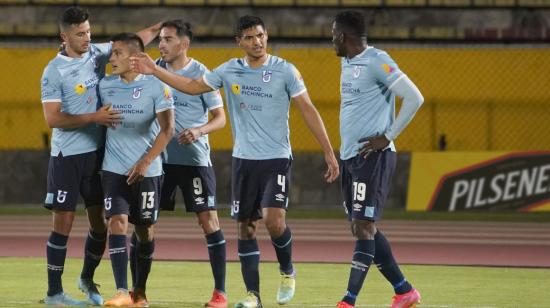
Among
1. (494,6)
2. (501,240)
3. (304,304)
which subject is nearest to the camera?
(304,304)

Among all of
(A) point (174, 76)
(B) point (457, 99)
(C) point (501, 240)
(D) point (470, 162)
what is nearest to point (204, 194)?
(A) point (174, 76)

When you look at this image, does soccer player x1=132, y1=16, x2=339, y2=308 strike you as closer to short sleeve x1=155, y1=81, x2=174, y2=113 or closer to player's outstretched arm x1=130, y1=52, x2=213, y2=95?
player's outstretched arm x1=130, y1=52, x2=213, y2=95

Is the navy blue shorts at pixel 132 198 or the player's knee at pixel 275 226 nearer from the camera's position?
the navy blue shorts at pixel 132 198

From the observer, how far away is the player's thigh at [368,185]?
10203 millimetres

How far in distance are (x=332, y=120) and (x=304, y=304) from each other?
42.2 ft

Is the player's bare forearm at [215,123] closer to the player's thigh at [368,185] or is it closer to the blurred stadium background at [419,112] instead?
the player's thigh at [368,185]

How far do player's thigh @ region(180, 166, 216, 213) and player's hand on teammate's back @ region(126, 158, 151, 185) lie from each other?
0.67m

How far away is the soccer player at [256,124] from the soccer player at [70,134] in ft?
2.86

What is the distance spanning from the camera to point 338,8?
2603 centimetres

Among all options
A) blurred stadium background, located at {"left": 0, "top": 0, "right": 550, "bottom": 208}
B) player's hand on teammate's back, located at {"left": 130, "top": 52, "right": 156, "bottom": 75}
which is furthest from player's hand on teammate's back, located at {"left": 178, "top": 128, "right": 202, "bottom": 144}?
blurred stadium background, located at {"left": 0, "top": 0, "right": 550, "bottom": 208}

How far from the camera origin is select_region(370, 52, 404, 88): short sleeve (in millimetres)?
10195

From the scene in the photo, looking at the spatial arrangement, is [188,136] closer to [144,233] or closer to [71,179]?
[144,233]

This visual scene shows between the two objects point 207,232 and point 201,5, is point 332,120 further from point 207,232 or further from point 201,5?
point 207,232

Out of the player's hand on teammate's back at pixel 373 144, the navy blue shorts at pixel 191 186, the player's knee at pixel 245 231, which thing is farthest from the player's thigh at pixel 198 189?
the player's hand on teammate's back at pixel 373 144
